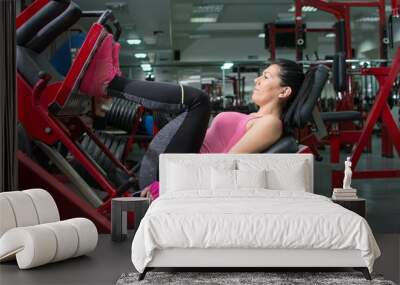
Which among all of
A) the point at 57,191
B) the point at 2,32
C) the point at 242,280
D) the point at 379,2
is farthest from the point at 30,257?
the point at 379,2

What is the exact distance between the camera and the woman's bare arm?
16.4ft

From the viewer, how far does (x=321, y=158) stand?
604 centimetres

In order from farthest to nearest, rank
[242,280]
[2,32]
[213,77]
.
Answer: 1. [213,77]
2. [2,32]
3. [242,280]

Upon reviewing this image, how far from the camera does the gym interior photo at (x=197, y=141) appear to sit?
3459 millimetres

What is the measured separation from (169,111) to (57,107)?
0.94 metres

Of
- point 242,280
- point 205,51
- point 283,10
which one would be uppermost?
point 283,10

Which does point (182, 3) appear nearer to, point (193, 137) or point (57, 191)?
point (193, 137)

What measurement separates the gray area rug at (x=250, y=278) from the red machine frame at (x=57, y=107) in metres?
1.73

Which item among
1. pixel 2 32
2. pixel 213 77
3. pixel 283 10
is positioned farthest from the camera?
pixel 283 10

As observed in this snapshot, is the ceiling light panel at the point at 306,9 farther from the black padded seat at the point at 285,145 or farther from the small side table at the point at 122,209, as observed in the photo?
the small side table at the point at 122,209

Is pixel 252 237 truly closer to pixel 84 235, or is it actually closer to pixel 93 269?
pixel 93 269

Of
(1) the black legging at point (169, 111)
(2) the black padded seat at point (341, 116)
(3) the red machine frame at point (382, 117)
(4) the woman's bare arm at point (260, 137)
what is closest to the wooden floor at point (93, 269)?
(1) the black legging at point (169, 111)

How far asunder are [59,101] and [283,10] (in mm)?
2397

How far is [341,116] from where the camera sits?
20.7ft
